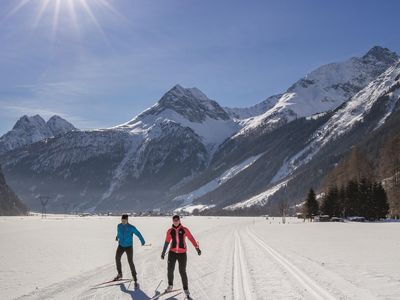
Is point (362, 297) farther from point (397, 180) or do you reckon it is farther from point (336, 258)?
point (397, 180)

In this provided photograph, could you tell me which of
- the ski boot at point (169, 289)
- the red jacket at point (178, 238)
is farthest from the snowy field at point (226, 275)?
the red jacket at point (178, 238)

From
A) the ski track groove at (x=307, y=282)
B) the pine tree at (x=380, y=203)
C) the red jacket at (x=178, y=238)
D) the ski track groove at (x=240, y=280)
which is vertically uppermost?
the pine tree at (x=380, y=203)

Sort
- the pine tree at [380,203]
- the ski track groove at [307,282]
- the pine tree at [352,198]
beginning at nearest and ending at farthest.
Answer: the ski track groove at [307,282] < the pine tree at [380,203] < the pine tree at [352,198]

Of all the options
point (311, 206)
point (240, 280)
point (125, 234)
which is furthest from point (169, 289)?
point (311, 206)

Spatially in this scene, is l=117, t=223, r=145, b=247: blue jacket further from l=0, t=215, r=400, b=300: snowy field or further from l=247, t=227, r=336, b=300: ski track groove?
l=247, t=227, r=336, b=300: ski track groove

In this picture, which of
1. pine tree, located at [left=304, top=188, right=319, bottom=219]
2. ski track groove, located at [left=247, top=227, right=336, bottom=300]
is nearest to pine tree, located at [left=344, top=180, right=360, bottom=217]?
pine tree, located at [left=304, top=188, right=319, bottom=219]

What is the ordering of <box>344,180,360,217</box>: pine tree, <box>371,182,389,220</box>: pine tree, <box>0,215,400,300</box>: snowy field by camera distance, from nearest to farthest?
<box>0,215,400,300</box>: snowy field
<box>371,182,389,220</box>: pine tree
<box>344,180,360,217</box>: pine tree

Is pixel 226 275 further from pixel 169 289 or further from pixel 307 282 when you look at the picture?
pixel 169 289

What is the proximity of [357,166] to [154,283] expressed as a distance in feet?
314

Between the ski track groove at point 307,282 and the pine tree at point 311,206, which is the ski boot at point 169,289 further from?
the pine tree at point 311,206

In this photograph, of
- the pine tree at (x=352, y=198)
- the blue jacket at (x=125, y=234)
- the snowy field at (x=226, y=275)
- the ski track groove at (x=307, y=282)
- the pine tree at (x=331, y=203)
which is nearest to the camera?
the ski track groove at (x=307, y=282)

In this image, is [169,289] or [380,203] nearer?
[169,289]

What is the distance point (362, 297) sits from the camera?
1541 centimetres

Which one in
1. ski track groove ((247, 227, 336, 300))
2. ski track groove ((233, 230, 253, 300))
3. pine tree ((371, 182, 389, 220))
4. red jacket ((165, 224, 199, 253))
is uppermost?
pine tree ((371, 182, 389, 220))
